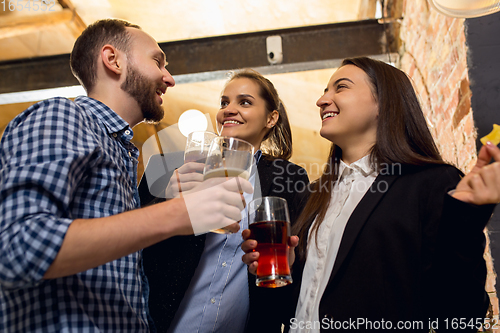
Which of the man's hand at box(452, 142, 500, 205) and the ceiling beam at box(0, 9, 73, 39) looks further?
the ceiling beam at box(0, 9, 73, 39)

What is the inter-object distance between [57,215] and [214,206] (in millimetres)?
332

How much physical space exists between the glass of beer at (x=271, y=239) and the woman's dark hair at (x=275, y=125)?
3.75 ft

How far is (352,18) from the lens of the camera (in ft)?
10.7

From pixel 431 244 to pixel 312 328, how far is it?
1.38ft

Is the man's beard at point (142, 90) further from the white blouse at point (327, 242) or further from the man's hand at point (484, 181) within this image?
the man's hand at point (484, 181)

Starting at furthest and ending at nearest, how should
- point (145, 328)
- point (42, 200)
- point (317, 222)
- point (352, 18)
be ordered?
point (352, 18)
point (317, 222)
point (145, 328)
point (42, 200)

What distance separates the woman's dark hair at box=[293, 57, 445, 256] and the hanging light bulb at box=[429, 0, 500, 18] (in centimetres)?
29

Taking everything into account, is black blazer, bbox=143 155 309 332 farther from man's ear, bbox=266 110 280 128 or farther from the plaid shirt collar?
man's ear, bbox=266 110 280 128

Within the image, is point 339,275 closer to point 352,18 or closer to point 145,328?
point 145,328

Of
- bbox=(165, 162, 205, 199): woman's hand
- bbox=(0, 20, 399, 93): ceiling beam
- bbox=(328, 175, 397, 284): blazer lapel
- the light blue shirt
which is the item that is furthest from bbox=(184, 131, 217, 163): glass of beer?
bbox=(0, 20, 399, 93): ceiling beam

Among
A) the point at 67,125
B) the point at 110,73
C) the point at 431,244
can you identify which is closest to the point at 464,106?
the point at 431,244

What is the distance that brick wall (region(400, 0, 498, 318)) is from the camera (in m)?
1.64

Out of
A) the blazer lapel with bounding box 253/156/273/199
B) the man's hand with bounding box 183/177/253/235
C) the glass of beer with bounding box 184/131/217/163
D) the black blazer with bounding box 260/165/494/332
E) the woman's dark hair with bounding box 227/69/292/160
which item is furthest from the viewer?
the woman's dark hair with bounding box 227/69/292/160

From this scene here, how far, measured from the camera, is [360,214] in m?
1.18
